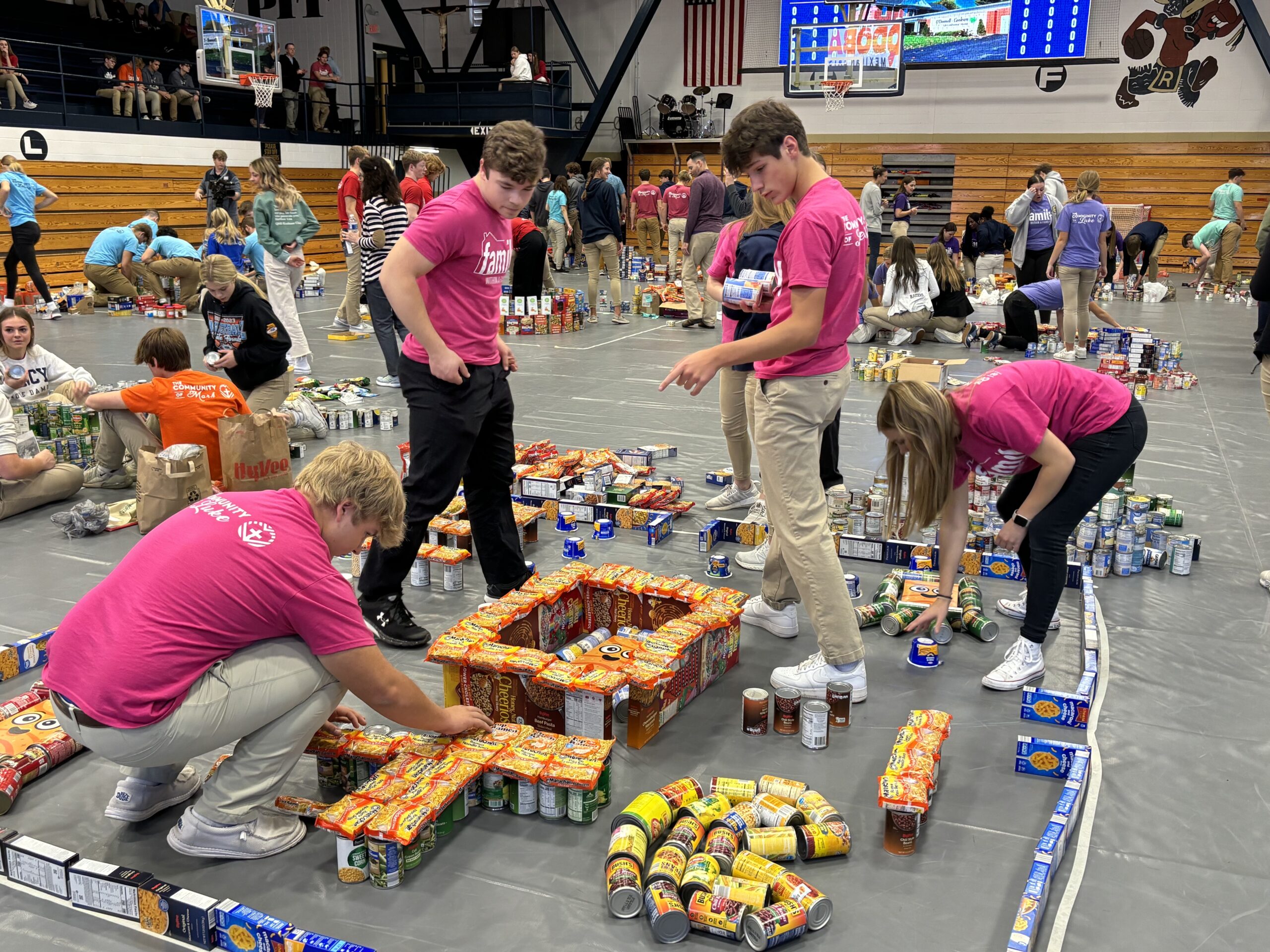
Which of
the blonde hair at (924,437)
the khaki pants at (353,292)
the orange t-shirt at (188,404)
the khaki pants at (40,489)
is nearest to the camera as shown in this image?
the blonde hair at (924,437)

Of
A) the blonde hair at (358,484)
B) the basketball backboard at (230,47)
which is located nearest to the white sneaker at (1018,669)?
the blonde hair at (358,484)

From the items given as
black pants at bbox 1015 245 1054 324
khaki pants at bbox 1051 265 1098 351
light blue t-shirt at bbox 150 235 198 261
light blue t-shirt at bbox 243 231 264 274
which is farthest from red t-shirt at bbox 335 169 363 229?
black pants at bbox 1015 245 1054 324

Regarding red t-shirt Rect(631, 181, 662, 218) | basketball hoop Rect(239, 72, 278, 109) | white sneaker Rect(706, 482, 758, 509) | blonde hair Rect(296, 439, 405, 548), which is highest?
basketball hoop Rect(239, 72, 278, 109)

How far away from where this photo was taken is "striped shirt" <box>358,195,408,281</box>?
7.92 m

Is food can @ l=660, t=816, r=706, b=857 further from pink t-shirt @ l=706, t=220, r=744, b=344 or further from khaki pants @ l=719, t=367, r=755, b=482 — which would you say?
pink t-shirt @ l=706, t=220, r=744, b=344

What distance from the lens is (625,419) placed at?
289 inches

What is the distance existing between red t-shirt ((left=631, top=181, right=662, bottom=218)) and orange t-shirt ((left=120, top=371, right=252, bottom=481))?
1246 centimetres

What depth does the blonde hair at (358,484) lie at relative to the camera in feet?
8.31

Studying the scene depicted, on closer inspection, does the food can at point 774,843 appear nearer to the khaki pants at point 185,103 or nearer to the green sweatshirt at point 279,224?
the green sweatshirt at point 279,224

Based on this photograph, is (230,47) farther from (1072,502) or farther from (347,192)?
(1072,502)

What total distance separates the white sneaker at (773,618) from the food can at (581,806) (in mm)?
1302

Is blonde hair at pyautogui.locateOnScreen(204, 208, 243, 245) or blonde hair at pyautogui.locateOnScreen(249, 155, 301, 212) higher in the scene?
blonde hair at pyautogui.locateOnScreen(249, 155, 301, 212)

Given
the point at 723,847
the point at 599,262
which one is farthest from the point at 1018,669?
the point at 599,262

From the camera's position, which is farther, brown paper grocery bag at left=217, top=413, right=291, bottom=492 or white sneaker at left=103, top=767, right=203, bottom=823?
brown paper grocery bag at left=217, top=413, right=291, bottom=492
